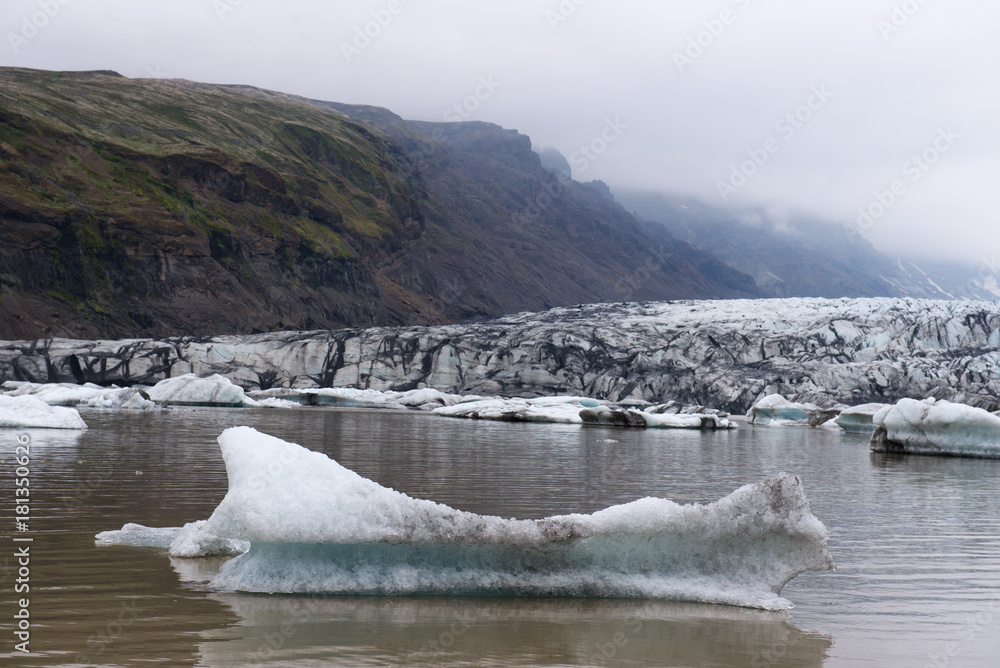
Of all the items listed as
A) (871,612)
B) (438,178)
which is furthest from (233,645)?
(438,178)

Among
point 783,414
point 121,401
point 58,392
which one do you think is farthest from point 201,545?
point 783,414

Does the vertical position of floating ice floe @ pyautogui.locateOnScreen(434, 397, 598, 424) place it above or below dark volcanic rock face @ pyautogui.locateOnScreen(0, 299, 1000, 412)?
below

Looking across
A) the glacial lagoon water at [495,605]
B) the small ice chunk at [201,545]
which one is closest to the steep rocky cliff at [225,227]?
the glacial lagoon water at [495,605]

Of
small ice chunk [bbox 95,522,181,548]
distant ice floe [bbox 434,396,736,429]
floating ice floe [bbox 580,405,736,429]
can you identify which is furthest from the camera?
distant ice floe [bbox 434,396,736,429]

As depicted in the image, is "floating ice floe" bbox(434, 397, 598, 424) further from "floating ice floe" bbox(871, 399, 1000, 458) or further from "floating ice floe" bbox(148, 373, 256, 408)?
"floating ice floe" bbox(871, 399, 1000, 458)

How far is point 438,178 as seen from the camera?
117250mm

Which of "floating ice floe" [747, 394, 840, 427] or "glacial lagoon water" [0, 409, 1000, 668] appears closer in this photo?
"glacial lagoon water" [0, 409, 1000, 668]

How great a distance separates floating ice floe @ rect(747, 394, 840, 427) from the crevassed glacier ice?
25662mm

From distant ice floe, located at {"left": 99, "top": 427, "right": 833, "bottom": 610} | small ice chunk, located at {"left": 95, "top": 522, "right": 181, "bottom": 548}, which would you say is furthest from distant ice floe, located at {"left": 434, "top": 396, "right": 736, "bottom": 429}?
distant ice floe, located at {"left": 99, "top": 427, "right": 833, "bottom": 610}

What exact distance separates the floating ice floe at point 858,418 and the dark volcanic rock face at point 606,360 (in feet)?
15.5

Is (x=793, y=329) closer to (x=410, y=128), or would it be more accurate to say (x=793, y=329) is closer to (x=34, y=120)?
(x=34, y=120)

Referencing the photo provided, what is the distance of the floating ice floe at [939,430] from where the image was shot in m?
16.6

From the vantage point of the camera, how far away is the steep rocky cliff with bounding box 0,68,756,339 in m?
47.8

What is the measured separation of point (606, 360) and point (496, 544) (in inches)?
1253
